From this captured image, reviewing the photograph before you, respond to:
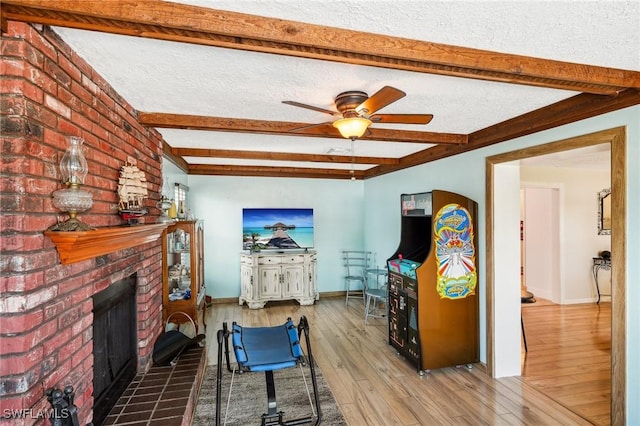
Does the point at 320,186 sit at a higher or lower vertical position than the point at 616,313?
higher

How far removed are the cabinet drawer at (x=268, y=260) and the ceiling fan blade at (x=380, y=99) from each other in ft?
13.2

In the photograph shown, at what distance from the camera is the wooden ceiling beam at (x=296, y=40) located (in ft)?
4.22

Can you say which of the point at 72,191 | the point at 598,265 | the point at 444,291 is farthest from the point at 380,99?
the point at 598,265

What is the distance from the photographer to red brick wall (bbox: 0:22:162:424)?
1244mm

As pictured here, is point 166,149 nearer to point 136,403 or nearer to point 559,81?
point 136,403

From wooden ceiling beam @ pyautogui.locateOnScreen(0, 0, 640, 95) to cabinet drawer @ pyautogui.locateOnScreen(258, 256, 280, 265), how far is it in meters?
4.52

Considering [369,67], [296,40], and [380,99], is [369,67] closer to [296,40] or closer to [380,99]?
[380,99]

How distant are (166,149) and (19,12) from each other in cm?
261

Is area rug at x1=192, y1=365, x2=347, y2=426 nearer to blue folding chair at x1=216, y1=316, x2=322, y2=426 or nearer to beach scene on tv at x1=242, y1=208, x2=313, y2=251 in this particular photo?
blue folding chair at x1=216, y1=316, x2=322, y2=426

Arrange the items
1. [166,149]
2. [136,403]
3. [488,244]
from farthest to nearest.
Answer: [166,149] < [488,244] < [136,403]

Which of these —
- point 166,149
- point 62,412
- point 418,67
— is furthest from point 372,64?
point 166,149

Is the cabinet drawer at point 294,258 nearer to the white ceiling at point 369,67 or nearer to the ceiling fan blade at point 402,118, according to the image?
the white ceiling at point 369,67

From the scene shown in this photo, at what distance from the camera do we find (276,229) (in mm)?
6207

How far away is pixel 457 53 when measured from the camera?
165 centimetres
